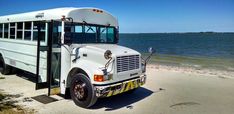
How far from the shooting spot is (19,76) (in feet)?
33.5

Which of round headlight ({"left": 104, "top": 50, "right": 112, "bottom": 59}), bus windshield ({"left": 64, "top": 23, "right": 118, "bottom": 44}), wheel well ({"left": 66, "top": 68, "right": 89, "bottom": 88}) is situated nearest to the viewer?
round headlight ({"left": 104, "top": 50, "right": 112, "bottom": 59})

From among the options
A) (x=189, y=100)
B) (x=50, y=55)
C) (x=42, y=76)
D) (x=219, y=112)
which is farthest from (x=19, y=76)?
(x=219, y=112)

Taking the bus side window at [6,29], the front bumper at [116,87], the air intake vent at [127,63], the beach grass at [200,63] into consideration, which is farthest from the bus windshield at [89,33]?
the beach grass at [200,63]

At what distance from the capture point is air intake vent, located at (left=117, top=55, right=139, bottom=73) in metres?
5.93

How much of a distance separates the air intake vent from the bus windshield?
4.46ft

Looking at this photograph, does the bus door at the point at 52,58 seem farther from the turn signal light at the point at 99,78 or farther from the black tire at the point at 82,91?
the turn signal light at the point at 99,78

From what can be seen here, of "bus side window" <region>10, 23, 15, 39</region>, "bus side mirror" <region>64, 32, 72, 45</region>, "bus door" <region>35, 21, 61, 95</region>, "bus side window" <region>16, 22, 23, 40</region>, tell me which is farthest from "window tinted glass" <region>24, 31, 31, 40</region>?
"bus side mirror" <region>64, 32, 72, 45</region>

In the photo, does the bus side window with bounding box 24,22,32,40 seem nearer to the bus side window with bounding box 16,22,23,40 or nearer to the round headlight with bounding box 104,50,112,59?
the bus side window with bounding box 16,22,23,40

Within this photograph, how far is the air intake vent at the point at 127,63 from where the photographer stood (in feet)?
19.4

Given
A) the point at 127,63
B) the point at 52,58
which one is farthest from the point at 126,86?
the point at 52,58

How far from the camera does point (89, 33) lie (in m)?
6.94

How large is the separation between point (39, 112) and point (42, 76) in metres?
1.64

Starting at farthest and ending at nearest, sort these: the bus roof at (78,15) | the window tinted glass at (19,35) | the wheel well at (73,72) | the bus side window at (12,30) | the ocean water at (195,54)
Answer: the ocean water at (195,54) < the bus side window at (12,30) < the window tinted glass at (19,35) < the bus roof at (78,15) < the wheel well at (73,72)

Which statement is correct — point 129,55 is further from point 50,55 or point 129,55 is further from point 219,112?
point 219,112
